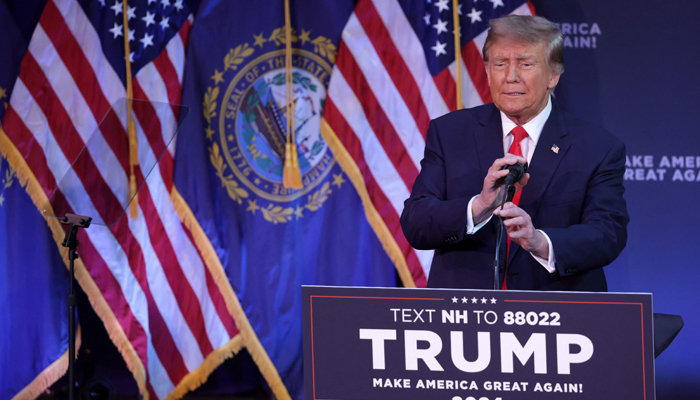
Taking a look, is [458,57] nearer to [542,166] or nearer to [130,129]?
[542,166]

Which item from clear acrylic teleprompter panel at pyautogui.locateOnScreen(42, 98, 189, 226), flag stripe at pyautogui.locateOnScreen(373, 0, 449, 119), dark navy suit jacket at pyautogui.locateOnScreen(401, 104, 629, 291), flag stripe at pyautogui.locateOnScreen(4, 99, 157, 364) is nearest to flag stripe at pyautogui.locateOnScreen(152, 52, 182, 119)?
clear acrylic teleprompter panel at pyautogui.locateOnScreen(42, 98, 189, 226)

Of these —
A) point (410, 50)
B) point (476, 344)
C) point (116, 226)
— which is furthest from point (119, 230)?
point (476, 344)

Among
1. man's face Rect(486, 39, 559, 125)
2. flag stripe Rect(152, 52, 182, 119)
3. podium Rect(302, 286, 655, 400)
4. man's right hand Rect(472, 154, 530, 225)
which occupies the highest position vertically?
flag stripe Rect(152, 52, 182, 119)

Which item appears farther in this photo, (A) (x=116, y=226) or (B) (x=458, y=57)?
(A) (x=116, y=226)

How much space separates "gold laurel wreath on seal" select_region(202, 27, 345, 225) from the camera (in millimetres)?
3207

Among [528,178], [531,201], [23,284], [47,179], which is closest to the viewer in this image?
[528,178]

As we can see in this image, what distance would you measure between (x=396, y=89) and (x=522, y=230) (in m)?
1.96

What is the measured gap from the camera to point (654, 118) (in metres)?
3.16

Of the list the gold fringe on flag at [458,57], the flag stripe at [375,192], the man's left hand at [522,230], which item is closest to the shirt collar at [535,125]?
the man's left hand at [522,230]

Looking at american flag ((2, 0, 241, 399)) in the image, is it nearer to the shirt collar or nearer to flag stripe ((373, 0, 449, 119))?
flag stripe ((373, 0, 449, 119))

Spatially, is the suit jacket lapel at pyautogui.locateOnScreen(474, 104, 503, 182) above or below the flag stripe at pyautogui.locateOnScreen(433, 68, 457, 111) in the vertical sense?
below

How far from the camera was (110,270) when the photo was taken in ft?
10.7

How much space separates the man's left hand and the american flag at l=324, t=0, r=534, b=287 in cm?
176

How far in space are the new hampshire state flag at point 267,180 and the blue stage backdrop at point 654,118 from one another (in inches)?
48.8
